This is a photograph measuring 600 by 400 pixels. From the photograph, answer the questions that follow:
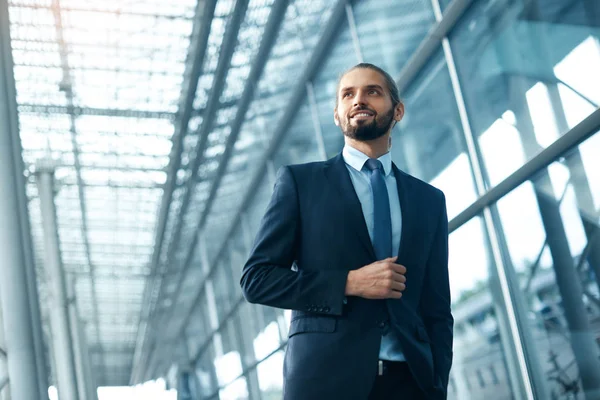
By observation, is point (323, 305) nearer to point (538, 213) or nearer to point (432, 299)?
point (432, 299)

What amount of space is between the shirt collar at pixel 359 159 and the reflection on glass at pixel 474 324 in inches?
168

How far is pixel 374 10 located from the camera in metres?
9.03

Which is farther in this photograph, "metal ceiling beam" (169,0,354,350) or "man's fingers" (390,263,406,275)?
"metal ceiling beam" (169,0,354,350)

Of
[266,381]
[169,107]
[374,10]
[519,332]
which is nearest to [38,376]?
[519,332]

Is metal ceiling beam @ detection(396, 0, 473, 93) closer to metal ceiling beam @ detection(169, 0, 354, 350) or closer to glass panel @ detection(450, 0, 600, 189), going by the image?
glass panel @ detection(450, 0, 600, 189)

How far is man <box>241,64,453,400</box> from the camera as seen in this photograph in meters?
2.12

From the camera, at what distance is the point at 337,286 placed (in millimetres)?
2145

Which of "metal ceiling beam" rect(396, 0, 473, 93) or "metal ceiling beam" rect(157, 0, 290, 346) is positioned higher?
"metal ceiling beam" rect(157, 0, 290, 346)

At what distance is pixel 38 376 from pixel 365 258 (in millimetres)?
5730

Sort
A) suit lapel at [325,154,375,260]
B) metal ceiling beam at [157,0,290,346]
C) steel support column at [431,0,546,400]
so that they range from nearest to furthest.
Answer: suit lapel at [325,154,375,260] < steel support column at [431,0,546,400] < metal ceiling beam at [157,0,290,346]

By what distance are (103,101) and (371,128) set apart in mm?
15166

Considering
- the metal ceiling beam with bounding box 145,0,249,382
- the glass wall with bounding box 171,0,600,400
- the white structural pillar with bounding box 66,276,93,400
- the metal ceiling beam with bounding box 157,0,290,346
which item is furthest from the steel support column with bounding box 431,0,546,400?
the white structural pillar with bounding box 66,276,93,400

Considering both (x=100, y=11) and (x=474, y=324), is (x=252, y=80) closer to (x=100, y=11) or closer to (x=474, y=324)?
(x=100, y=11)

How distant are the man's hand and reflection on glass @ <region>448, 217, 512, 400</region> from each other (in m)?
4.51
